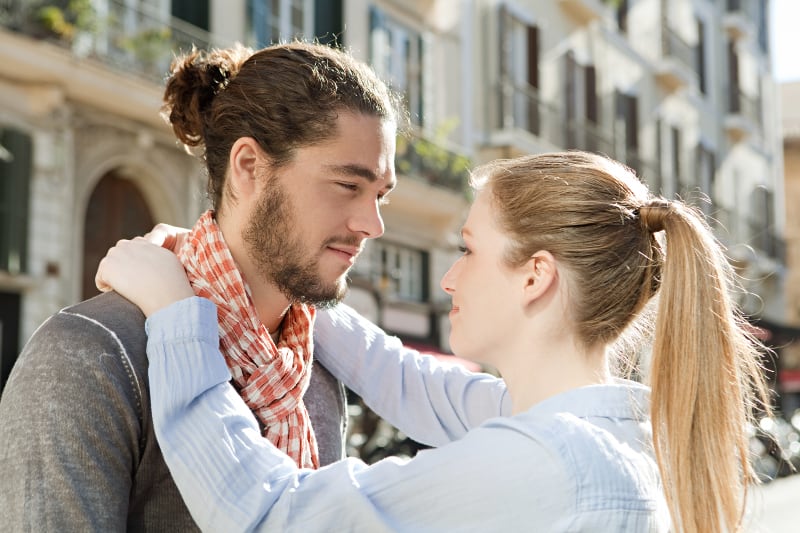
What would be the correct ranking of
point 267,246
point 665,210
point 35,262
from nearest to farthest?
point 665,210
point 267,246
point 35,262

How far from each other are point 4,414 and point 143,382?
0.26m

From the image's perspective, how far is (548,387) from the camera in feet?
7.91

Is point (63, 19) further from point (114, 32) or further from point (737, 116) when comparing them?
point (737, 116)

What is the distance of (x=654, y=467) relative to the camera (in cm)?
231

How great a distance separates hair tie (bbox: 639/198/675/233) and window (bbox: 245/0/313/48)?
37.9ft

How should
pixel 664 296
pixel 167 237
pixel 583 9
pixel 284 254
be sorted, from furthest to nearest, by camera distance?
pixel 583 9 < pixel 167 237 < pixel 284 254 < pixel 664 296

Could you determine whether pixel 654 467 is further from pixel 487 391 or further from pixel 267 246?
pixel 267 246

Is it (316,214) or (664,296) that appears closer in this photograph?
(664,296)

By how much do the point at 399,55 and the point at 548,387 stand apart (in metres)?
14.8

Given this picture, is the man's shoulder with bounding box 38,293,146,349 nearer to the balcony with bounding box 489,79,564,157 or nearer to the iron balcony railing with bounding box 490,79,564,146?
the balcony with bounding box 489,79,564,157

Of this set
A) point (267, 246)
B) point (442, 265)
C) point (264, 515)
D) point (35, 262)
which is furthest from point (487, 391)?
point (442, 265)

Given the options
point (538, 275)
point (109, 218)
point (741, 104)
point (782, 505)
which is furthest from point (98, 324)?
point (741, 104)

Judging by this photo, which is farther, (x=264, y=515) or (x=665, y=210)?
(x=665, y=210)

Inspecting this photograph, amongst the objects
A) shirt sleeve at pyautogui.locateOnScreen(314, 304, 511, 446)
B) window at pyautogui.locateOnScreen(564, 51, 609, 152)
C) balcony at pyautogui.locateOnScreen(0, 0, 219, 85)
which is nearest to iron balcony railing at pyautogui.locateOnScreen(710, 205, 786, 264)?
window at pyautogui.locateOnScreen(564, 51, 609, 152)
